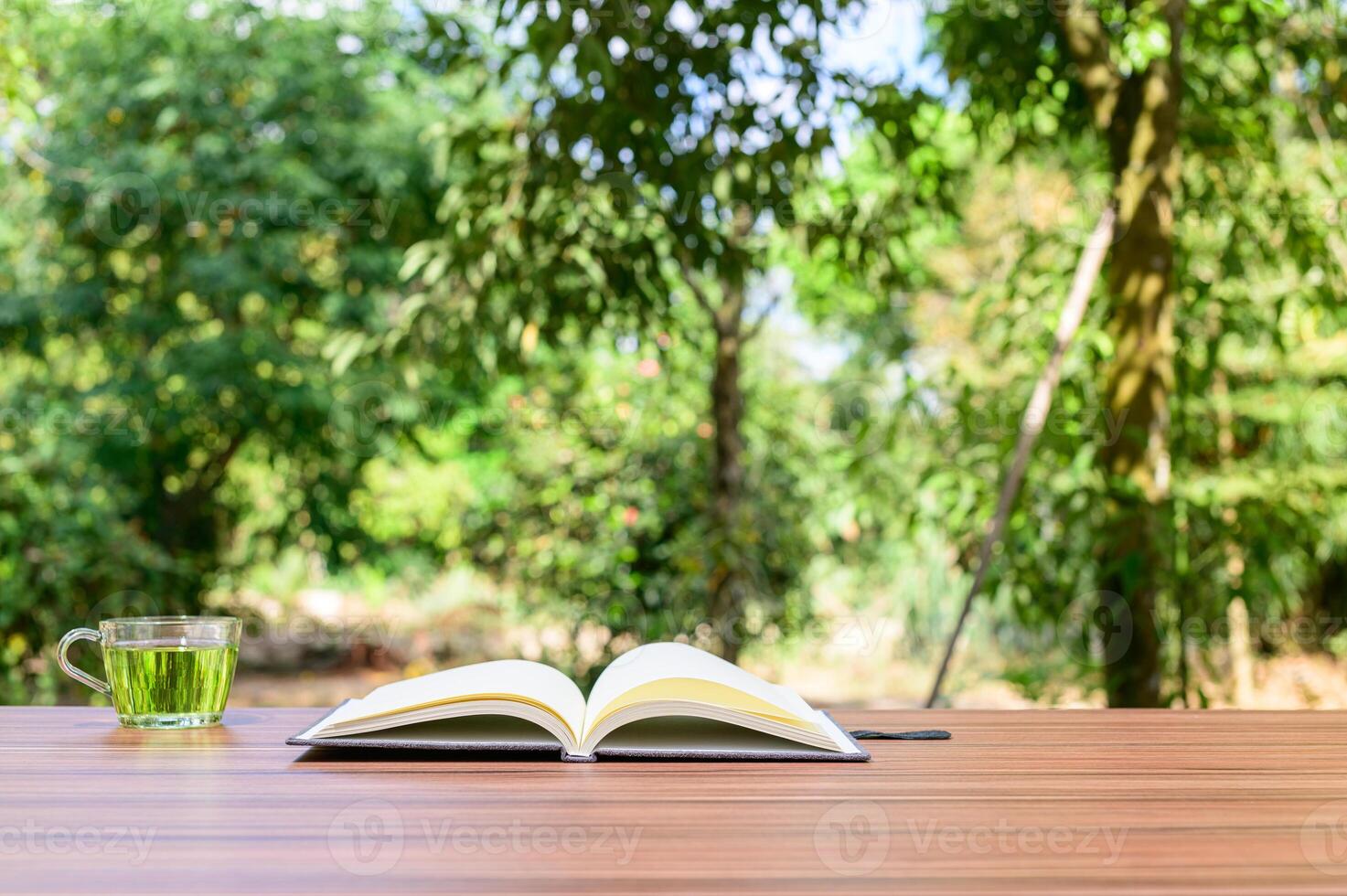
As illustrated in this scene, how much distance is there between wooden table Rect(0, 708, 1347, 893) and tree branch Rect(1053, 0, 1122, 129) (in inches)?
54.6

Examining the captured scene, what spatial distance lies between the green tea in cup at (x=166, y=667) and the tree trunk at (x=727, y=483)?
1864 mm

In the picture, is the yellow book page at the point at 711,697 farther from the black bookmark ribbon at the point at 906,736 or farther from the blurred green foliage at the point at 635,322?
the blurred green foliage at the point at 635,322

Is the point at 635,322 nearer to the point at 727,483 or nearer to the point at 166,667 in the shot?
the point at 727,483

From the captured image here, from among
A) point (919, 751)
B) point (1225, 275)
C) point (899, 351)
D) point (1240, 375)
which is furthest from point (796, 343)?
point (919, 751)

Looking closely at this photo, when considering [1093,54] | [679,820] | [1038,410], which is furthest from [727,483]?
[679,820]

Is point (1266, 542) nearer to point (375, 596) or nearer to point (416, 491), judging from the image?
point (416, 491)

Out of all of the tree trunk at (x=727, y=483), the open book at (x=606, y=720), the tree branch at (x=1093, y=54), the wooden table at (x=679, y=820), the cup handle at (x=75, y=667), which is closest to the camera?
the wooden table at (x=679, y=820)

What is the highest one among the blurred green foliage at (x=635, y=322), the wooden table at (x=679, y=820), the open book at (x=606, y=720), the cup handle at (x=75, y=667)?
→ the blurred green foliage at (x=635, y=322)

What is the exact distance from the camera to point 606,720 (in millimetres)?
720

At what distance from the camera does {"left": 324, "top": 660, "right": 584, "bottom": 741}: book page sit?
72 cm

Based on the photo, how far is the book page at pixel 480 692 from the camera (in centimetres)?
72

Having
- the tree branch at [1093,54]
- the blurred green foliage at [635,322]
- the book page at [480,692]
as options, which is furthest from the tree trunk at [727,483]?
the book page at [480,692]

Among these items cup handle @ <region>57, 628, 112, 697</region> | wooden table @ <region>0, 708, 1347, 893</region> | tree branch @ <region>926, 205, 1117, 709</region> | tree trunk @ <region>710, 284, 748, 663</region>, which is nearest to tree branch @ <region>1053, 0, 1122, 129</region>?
tree branch @ <region>926, 205, 1117, 709</region>

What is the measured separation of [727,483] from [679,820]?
2.24 metres
